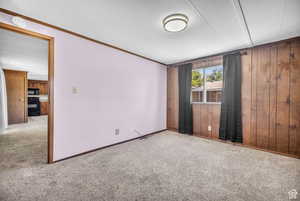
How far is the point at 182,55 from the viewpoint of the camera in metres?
3.48

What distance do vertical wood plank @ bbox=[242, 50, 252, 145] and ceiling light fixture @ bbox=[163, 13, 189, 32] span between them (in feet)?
6.60

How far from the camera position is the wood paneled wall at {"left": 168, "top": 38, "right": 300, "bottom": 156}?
8.02 feet

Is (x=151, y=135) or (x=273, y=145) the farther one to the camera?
(x=151, y=135)

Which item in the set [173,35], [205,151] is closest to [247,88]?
[205,151]

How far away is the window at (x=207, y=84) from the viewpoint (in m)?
3.46

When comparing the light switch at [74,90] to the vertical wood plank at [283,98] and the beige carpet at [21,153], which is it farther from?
the vertical wood plank at [283,98]

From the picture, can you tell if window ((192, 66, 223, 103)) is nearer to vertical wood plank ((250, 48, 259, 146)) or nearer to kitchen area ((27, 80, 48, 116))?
vertical wood plank ((250, 48, 259, 146))

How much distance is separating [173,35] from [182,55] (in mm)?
1162

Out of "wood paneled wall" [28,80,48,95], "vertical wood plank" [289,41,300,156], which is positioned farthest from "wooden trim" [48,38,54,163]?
"wood paneled wall" [28,80,48,95]

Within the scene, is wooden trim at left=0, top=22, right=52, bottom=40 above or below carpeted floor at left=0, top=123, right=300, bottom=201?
above

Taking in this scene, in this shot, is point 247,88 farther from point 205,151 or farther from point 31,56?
point 31,56

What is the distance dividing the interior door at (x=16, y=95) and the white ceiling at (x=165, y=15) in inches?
209

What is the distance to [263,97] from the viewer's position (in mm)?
2748

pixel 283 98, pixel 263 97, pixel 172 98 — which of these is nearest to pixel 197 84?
pixel 172 98
